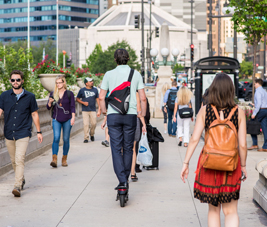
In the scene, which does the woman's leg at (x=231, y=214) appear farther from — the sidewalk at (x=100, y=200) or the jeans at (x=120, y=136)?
the jeans at (x=120, y=136)

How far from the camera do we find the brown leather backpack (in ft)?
13.4

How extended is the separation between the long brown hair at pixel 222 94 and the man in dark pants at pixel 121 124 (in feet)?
7.68

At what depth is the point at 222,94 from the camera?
4.26 meters

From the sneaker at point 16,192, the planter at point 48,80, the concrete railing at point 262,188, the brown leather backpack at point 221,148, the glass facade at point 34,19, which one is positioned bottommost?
the sneaker at point 16,192

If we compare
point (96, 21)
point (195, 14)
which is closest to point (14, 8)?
point (96, 21)

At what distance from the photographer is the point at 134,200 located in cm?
677

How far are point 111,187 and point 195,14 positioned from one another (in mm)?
195745

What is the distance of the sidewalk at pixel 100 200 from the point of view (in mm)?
5680

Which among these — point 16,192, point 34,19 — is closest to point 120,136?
point 16,192

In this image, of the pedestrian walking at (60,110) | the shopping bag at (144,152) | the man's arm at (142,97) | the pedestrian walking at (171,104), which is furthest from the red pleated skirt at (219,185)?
the pedestrian walking at (171,104)

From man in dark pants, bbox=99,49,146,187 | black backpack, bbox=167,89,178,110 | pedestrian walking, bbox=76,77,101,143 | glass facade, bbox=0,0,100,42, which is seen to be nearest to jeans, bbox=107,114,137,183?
man in dark pants, bbox=99,49,146,187

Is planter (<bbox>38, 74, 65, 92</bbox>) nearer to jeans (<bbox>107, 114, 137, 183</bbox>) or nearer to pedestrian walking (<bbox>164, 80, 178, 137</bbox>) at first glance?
pedestrian walking (<bbox>164, 80, 178, 137</bbox>)

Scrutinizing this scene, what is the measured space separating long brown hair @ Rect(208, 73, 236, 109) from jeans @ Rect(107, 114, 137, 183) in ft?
7.65

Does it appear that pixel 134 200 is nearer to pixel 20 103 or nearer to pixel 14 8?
pixel 20 103
